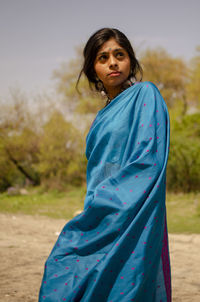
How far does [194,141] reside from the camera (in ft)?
36.8

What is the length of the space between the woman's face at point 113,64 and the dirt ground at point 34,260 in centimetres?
191

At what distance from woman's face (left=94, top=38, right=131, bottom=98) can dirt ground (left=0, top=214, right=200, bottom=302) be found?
6.26 feet

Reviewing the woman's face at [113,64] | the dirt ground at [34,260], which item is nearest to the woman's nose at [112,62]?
the woman's face at [113,64]

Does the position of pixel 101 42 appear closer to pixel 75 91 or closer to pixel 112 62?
pixel 112 62

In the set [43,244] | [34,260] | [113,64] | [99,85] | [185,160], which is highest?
[113,64]

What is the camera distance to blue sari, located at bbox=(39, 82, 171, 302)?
1.38 m

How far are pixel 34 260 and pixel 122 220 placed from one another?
291cm

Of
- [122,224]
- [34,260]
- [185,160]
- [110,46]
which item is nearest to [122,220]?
[122,224]

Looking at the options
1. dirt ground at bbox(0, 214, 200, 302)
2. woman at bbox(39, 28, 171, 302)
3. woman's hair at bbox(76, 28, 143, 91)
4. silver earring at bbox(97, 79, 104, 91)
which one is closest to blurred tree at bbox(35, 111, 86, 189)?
dirt ground at bbox(0, 214, 200, 302)

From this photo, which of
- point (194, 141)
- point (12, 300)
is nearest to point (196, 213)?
point (194, 141)

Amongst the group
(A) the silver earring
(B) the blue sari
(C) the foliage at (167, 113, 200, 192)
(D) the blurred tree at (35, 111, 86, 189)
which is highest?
(A) the silver earring

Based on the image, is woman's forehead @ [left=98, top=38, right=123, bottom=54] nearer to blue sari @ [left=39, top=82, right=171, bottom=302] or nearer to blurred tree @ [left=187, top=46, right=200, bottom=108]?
blue sari @ [left=39, top=82, right=171, bottom=302]

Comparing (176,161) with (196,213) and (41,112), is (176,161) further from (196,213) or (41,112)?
(41,112)

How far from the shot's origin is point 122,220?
54.2 inches
